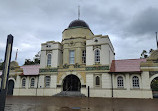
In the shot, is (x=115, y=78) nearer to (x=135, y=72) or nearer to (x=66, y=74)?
(x=135, y=72)

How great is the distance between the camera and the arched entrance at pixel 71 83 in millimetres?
25766

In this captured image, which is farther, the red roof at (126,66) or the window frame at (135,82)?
the red roof at (126,66)

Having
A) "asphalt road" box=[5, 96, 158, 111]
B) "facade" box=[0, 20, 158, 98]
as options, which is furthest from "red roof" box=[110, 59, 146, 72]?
"asphalt road" box=[5, 96, 158, 111]

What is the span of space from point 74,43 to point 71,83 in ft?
23.8

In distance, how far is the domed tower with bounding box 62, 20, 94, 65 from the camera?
85.0ft

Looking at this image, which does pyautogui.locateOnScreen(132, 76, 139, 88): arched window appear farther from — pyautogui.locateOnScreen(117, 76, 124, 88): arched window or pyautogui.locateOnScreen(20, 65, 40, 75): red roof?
pyautogui.locateOnScreen(20, 65, 40, 75): red roof

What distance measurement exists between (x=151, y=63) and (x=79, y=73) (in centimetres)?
1113

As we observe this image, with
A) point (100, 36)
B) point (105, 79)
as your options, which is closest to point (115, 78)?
point (105, 79)

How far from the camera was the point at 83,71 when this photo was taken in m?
24.2

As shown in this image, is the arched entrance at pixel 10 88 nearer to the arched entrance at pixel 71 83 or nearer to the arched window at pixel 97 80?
the arched entrance at pixel 71 83

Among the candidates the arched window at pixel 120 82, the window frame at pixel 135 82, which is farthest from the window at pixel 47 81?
the window frame at pixel 135 82

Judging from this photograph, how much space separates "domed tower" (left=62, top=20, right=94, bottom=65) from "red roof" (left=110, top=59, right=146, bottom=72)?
579cm

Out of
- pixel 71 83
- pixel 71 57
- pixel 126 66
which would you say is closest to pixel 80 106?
pixel 126 66

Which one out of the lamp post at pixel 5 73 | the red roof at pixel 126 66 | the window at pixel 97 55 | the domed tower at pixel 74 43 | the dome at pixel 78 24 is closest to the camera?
the lamp post at pixel 5 73
